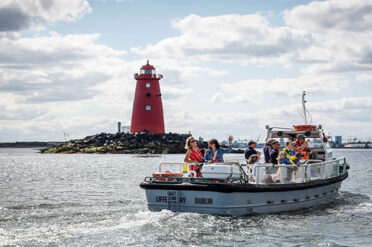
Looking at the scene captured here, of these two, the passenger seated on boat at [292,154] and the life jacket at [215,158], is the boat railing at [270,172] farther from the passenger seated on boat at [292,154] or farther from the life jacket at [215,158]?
the life jacket at [215,158]

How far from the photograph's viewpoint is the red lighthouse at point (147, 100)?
6975cm

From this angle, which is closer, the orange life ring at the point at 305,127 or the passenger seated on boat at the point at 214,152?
the passenger seated on boat at the point at 214,152

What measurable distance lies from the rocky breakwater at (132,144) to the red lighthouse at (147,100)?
2.99 metres

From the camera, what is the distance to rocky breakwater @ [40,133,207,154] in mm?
74625

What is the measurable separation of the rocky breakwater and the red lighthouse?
299cm

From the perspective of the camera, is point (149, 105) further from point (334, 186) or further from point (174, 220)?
point (174, 220)

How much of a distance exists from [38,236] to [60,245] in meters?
1.04

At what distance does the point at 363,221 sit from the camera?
13883 millimetres

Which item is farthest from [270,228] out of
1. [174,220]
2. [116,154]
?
[116,154]

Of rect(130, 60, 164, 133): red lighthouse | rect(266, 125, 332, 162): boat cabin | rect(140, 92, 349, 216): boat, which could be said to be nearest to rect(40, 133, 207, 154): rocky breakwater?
rect(130, 60, 164, 133): red lighthouse

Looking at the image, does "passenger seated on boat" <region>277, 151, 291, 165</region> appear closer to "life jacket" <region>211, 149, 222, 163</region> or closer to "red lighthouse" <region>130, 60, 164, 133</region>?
"life jacket" <region>211, 149, 222, 163</region>

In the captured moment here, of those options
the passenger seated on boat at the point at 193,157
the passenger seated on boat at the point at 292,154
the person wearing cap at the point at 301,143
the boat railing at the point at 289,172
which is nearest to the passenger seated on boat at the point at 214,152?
the passenger seated on boat at the point at 193,157

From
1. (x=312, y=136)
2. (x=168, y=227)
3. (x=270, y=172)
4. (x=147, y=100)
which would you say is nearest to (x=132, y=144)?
(x=147, y=100)

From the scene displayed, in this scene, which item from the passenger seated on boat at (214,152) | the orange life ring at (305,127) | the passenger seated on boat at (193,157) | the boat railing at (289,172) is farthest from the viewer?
the orange life ring at (305,127)
